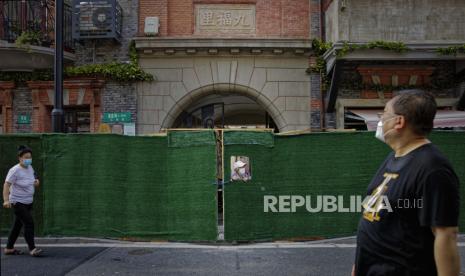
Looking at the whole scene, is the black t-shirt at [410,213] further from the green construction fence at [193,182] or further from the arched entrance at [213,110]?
the arched entrance at [213,110]

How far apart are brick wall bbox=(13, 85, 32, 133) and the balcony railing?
1.60 m

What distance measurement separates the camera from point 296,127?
15188 mm

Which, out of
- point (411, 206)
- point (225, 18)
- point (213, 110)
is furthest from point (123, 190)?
point (411, 206)

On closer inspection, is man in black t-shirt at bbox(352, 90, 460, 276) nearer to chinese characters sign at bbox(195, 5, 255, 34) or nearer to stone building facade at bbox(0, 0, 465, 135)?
stone building facade at bbox(0, 0, 465, 135)

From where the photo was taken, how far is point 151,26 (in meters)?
15.1

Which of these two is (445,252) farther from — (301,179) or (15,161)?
(15,161)

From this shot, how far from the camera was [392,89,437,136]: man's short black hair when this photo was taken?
8.89ft

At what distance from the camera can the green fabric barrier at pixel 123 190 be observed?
9672 mm

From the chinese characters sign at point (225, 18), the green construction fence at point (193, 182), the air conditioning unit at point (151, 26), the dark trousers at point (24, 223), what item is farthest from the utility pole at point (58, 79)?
the chinese characters sign at point (225, 18)

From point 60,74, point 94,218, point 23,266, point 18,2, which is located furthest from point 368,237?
point 18,2

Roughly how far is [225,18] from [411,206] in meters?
13.5


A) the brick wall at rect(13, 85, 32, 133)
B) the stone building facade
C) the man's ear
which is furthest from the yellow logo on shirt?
the brick wall at rect(13, 85, 32, 133)

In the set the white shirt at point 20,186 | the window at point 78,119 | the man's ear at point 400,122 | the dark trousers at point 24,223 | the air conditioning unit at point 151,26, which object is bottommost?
the dark trousers at point 24,223

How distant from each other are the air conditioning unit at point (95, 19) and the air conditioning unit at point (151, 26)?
853mm
